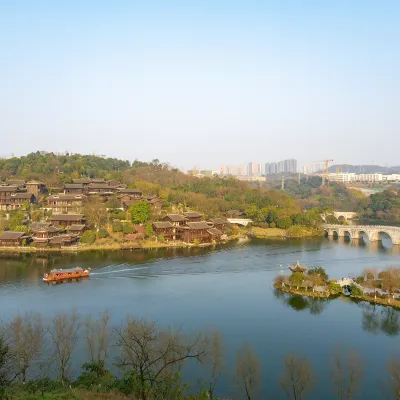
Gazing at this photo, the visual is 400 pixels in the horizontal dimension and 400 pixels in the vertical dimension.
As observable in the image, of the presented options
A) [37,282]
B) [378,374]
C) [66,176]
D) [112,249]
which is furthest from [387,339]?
[66,176]

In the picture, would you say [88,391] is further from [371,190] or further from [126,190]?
[371,190]

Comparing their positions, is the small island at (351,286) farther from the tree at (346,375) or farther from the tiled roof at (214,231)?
the tiled roof at (214,231)

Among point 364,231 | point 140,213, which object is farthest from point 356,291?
point 364,231

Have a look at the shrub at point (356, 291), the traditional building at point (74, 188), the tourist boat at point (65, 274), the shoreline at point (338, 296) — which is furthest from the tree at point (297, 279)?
the traditional building at point (74, 188)

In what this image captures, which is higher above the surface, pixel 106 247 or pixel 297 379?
pixel 106 247

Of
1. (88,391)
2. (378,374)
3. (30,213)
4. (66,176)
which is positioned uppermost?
(66,176)

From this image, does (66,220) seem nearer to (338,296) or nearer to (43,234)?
(43,234)

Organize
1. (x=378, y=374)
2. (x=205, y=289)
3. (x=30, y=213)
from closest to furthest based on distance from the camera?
1. (x=378, y=374)
2. (x=205, y=289)
3. (x=30, y=213)
